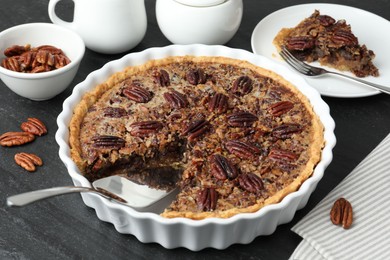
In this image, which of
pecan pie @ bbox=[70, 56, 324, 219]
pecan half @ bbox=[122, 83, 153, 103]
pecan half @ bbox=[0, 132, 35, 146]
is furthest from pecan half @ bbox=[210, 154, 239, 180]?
pecan half @ bbox=[0, 132, 35, 146]

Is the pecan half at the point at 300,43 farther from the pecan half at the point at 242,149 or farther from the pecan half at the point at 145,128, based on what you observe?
the pecan half at the point at 145,128

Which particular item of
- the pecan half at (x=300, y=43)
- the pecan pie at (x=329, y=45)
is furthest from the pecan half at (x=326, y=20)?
the pecan half at (x=300, y=43)

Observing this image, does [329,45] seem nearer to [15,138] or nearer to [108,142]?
[108,142]

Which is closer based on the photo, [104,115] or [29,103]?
[104,115]

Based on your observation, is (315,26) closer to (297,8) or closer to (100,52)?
(297,8)

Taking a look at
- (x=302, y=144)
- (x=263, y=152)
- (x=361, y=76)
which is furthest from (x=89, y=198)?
(x=361, y=76)

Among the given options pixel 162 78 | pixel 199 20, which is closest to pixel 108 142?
pixel 162 78

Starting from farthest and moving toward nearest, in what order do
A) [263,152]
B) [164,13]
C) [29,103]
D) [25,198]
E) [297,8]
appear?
[297,8] → [164,13] → [29,103] → [263,152] → [25,198]
